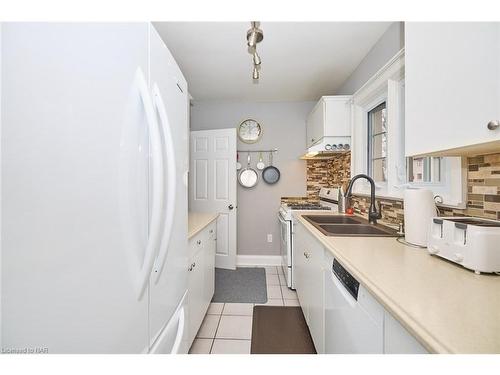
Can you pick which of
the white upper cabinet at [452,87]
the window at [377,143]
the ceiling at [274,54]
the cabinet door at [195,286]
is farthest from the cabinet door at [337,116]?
the cabinet door at [195,286]

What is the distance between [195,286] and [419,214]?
142 cm

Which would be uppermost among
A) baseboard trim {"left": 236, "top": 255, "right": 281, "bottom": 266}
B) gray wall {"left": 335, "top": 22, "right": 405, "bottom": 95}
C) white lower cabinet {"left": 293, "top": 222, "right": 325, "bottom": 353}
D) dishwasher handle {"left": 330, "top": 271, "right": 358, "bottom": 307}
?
gray wall {"left": 335, "top": 22, "right": 405, "bottom": 95}

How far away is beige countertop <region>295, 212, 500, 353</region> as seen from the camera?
0.48 meters

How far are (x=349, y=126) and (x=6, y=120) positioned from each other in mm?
2675

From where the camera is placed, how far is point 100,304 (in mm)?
588

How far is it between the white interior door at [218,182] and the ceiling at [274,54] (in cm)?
67

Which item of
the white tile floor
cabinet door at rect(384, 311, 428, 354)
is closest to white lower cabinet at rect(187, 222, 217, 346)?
the white tile floor

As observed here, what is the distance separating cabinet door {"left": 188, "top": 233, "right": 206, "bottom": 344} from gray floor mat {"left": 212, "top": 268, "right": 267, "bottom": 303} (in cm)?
67

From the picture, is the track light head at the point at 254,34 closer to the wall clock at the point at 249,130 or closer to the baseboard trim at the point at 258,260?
the wall clock at the point at 249,130

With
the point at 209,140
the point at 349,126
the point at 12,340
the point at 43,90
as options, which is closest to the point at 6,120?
the point at 43,90

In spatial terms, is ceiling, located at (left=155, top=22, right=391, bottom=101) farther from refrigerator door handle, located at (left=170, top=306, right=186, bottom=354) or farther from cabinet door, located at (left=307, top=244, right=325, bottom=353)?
refrigerator door handle, located at (left=170, top=306, right=186, bottom=354)

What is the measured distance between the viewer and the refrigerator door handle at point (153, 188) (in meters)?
0.70

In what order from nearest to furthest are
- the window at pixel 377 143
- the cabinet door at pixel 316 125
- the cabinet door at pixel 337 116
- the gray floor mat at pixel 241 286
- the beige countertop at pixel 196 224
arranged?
1. the beige countertop at pixel 196 224
2. the window at pixel 377 143
3. the gray floor mat at pixel 241 286
4. the cabinet door at pixel 337 116
5. the cabinet door at pixel 316 125
